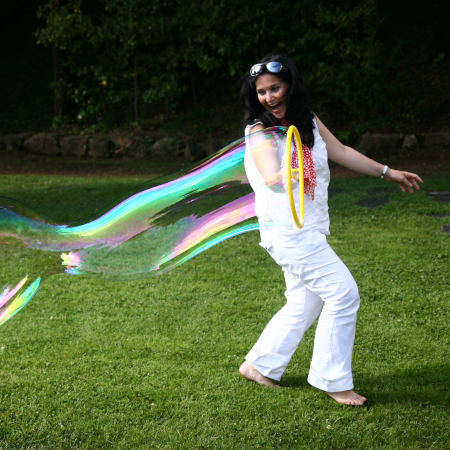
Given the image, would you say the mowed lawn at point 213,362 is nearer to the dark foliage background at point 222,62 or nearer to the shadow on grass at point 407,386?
the shadow on grass at point 407,386

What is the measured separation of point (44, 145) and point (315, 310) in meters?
10.9

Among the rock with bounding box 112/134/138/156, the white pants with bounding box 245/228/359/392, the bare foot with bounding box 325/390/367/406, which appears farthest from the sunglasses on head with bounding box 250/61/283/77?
the rock with bounding box 112/134/138/156

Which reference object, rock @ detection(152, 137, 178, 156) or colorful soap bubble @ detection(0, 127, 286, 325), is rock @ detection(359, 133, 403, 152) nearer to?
rock @ detection(152, 137, 178, 156)

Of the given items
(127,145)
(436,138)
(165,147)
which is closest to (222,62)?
(165,147)

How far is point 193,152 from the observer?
37.7 ft

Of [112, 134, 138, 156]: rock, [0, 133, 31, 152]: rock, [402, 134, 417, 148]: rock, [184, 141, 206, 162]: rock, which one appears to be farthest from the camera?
[0, 133, 31, 152]: rock

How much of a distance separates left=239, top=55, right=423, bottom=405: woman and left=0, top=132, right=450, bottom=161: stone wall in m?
8.42

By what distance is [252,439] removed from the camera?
2693 mm

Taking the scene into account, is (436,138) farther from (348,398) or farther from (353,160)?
(348,398)

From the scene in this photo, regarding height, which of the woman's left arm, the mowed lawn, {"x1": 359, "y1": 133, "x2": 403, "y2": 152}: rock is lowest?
the mowed lawn

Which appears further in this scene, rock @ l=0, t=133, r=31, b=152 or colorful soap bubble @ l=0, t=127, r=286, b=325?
rock @ l=0, t=133, r=31, b=152

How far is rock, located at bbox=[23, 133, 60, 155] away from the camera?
500 inches

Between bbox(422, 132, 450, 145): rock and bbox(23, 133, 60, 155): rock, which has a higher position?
bbox(422, 132, 450, 145): rock

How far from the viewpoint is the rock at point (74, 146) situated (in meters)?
12.6
